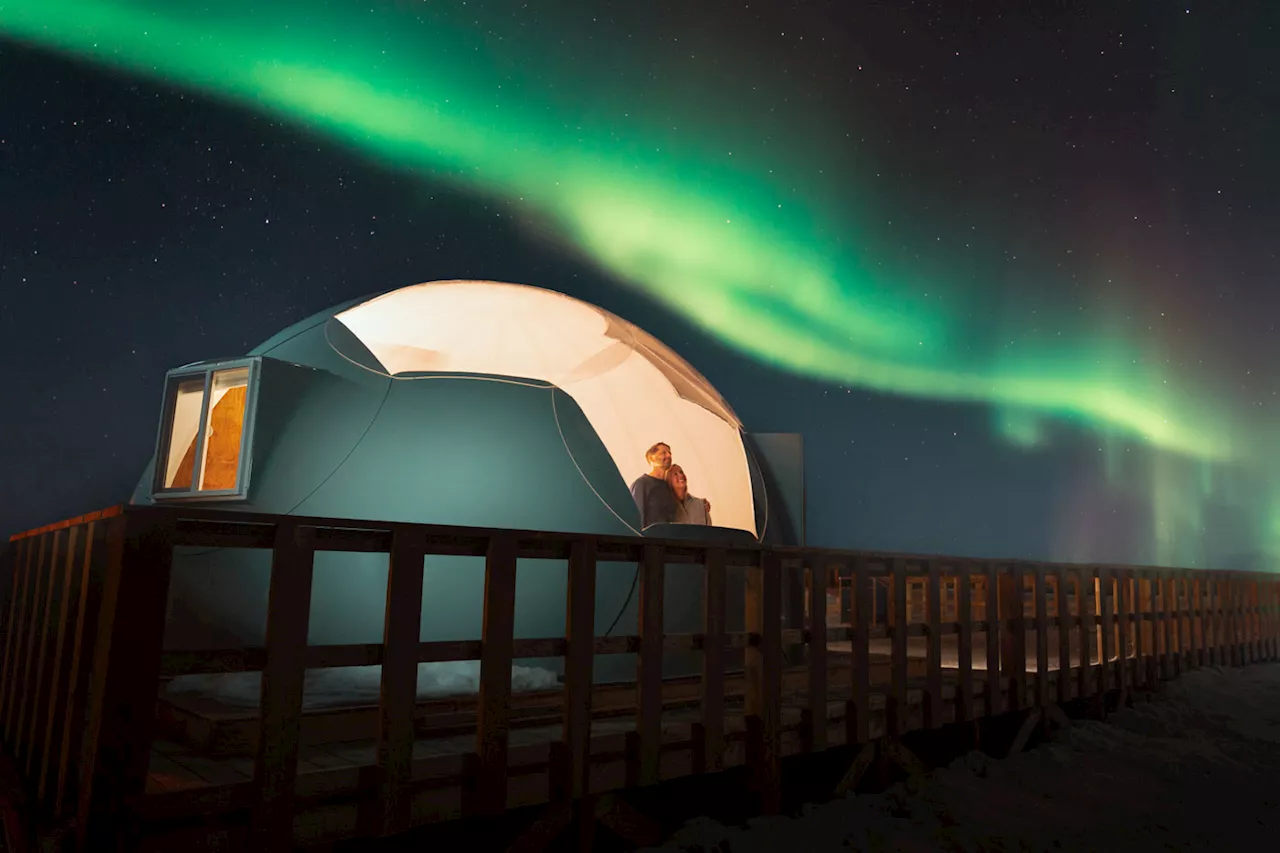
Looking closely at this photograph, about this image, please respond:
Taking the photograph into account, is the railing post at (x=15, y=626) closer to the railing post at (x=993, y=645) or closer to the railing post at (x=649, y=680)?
the railing post at (x=649, y=680)

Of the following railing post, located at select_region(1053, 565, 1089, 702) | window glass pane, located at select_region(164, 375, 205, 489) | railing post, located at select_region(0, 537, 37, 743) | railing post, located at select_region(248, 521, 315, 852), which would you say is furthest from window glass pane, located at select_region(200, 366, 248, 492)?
railing post, located at select_region(1053, 565, 1089, 702)

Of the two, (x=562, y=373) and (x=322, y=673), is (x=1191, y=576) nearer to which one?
(x=562, y=373)

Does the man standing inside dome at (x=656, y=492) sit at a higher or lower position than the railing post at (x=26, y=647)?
higher

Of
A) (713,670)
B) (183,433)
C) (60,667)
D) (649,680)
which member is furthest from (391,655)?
(183,433)

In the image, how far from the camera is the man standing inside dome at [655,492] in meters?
6.66

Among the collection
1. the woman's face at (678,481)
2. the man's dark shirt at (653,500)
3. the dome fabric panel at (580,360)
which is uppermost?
the dome fabric panel at (580,360)

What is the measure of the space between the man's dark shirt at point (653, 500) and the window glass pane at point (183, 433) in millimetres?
A: 3289

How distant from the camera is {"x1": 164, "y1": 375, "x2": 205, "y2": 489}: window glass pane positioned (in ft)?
21.5

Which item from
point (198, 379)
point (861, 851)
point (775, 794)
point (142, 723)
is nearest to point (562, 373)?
point (198, 379)

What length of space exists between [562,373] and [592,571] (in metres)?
3.46

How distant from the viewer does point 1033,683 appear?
669 centimetres

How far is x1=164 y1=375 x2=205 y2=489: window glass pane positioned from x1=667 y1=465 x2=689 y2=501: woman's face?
3.56 meters

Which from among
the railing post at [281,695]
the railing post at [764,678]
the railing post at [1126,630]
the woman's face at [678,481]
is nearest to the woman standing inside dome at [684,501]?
the woman's face at [678,481]

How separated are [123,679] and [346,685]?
102 inches
